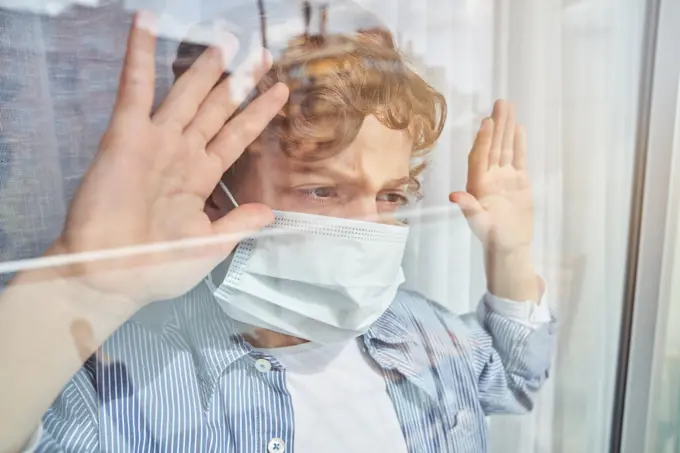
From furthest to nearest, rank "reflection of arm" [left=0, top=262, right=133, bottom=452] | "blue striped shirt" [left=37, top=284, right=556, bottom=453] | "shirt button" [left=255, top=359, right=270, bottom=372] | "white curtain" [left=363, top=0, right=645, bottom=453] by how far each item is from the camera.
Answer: "white curtain" [left=363, top=0, right=645, bottom=453] < "shirt button" [left=255, top=359, right=270, bottom=372] < "blue striped shirt" [left=37, top=284, right=556, bottom=453] < "reflection of arm" [left=0, top=262, right=133, bottom=452]

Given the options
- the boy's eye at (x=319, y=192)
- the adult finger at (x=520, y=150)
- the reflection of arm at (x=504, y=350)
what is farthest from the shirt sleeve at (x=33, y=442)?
the adult finger at (x=520, y=150)

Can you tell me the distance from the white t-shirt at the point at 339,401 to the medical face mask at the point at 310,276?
56 millimetres

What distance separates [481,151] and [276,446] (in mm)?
566

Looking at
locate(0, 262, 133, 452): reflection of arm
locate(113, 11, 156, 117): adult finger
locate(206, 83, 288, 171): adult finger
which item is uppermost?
locate(113, 11, 156, 117): adult finger

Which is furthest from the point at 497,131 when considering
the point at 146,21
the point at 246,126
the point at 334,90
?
the point at 146,21

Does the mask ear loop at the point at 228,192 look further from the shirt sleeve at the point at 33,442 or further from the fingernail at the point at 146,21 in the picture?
the shirt sleeve at the point at 33,442

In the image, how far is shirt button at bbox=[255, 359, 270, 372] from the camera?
76 centimetres

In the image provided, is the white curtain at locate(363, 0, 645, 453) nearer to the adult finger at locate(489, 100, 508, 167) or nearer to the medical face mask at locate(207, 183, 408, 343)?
the adult finger at locate(489, 100, 508, 167)

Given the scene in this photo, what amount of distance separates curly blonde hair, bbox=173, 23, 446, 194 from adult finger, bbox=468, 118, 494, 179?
195 millimetres

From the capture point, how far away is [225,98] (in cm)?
63

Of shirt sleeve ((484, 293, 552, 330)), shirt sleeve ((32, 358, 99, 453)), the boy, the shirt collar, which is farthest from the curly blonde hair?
shirt sleeve ((484, 293, 552, 330))

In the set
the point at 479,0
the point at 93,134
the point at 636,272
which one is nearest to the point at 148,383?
the point at 93,134

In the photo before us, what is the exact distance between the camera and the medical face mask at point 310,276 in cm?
70

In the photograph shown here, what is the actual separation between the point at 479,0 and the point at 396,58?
269 millimetres
